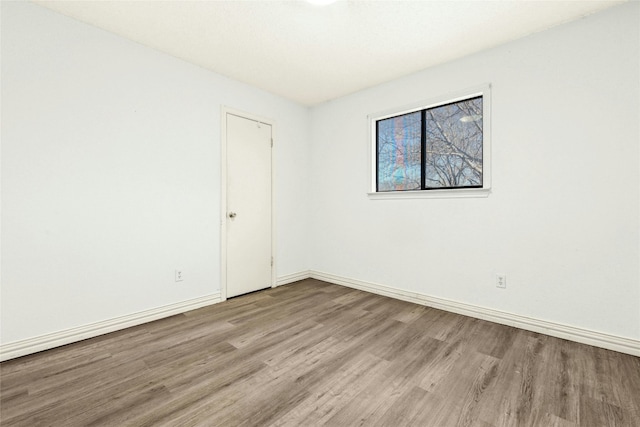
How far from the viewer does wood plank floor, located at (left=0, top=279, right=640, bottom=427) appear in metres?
1.47

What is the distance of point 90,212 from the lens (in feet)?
7.79

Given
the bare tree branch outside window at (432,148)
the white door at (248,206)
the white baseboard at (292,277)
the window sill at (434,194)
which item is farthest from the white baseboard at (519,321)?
the white door at (248,206)

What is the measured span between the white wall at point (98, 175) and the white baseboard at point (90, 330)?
0.04m

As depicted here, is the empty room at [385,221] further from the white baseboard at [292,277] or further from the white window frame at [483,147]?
the white baseboard at [292,277]

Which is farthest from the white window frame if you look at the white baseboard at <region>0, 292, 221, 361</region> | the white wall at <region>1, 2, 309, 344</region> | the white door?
the white baseboard at <region>0, 292, 221, 361</region>

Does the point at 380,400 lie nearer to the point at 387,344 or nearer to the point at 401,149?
the point at 387,344

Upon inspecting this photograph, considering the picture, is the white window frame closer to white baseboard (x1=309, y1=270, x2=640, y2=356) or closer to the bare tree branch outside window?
the bare tree branch outside window

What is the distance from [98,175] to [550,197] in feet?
12.4

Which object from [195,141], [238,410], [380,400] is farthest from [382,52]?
[238,410]

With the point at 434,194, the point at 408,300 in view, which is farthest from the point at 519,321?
the point at 434,194

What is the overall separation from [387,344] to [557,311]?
145 centimetres

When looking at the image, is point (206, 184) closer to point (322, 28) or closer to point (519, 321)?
point (322, 28)

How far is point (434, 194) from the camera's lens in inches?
121

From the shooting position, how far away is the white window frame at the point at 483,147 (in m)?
2.70
